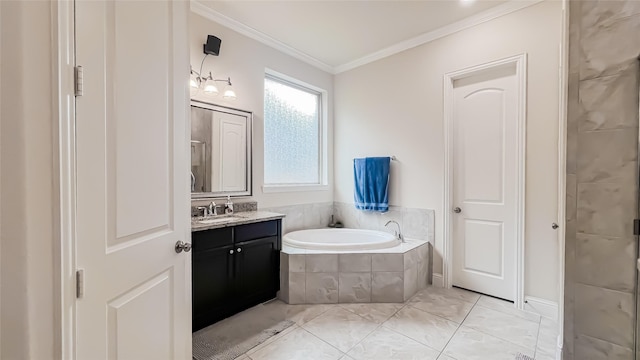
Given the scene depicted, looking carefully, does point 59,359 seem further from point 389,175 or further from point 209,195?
point 389,175

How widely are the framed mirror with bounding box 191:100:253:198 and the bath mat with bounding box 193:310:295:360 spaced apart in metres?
1.15

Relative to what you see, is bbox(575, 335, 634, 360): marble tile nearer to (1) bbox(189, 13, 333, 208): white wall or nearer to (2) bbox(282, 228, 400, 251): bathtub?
(2) bbox(282, 228, 400, 251): bathtub

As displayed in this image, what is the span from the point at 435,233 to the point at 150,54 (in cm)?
296

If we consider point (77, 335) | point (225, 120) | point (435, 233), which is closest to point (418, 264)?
point (435, 233)

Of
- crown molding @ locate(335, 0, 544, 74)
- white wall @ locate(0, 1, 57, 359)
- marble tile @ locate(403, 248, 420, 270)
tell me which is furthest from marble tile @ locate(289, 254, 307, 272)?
crown molding @ locate(335, 0, 544, 74)

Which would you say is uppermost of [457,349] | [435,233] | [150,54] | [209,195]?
[150,54]

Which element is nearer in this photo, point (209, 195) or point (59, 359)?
point (59, 359)

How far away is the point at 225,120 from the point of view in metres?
2.79

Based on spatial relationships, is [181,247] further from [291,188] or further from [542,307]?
[542,307]

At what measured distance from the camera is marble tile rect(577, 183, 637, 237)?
3.87 feet

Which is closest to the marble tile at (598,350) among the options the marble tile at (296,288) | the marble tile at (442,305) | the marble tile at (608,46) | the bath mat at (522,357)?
the bath mat at (522,357)

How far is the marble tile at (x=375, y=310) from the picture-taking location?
2.35 m

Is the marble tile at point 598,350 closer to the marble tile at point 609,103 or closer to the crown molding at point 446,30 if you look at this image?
the marble tile at point 609,103

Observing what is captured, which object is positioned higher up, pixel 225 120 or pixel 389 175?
pixel 225 120
